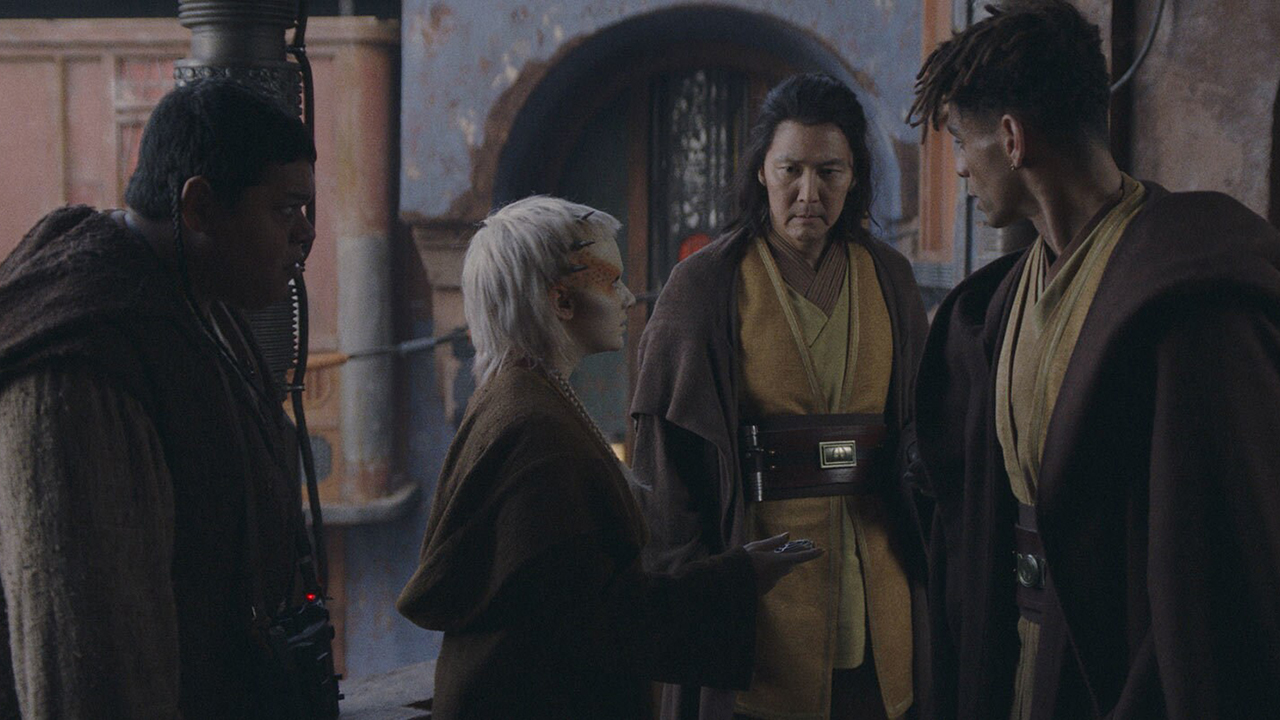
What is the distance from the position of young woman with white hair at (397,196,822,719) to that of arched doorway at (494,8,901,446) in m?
4.67

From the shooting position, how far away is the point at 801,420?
228cm

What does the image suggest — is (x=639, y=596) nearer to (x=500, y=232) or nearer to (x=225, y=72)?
(x=500, y=232)

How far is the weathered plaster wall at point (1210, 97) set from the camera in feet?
7.23

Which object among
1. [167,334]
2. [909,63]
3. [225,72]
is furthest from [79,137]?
[167,334]

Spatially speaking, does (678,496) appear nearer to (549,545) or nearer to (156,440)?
(549,545)

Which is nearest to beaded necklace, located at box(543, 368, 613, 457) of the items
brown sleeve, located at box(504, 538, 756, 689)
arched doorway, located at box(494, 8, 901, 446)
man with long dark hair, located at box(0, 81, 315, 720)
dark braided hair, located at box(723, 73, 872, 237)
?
brown sleeve, located at box(504, 538, 756, 689)

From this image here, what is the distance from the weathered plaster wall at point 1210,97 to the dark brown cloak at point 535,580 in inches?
54.8

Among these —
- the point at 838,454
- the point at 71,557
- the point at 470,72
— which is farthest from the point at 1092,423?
the point at 470,72

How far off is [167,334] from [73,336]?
4.3 inches

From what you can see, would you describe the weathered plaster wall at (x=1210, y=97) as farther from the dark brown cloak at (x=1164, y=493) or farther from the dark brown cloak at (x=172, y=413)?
the dark brown cloak at (x=172, y=413)

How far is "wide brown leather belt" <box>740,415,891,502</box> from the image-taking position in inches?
89.6

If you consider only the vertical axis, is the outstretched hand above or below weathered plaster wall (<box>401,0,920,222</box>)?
below

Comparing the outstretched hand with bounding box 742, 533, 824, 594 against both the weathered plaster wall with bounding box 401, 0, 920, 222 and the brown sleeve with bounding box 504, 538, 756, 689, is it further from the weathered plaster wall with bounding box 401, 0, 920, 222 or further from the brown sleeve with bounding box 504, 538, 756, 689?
the weathered plaster wall with bounding box 401, 0, 920, 222

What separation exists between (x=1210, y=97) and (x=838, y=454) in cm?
98
